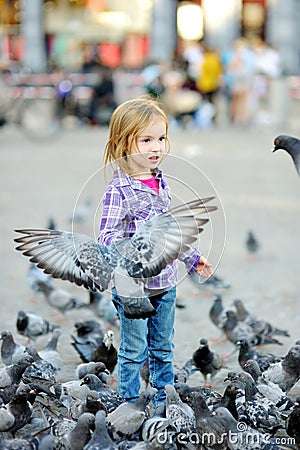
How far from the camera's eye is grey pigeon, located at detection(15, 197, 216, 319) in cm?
430

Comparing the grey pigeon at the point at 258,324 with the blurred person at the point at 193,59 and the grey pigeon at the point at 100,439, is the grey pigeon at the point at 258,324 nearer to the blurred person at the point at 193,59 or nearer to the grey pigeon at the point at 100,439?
the grey pigeon at the point at 100,439

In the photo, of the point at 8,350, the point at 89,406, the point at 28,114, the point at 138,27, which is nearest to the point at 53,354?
the point at 8,350

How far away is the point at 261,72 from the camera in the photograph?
2327 centimetres

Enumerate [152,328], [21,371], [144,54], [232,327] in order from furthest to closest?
[144,54], [232,327], [21,371], [152,328]

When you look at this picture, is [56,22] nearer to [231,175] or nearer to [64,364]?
[231,175]

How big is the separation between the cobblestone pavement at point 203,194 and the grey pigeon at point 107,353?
0.25 meters

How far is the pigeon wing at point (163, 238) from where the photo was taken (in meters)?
4.29

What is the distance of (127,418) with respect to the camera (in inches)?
174

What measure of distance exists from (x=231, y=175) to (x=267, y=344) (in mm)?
8396

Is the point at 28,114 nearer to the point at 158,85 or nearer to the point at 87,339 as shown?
the point at 158,85

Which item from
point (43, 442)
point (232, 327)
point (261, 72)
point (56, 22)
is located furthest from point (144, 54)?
point (43, 442)

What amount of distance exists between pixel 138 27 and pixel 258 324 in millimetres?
26683

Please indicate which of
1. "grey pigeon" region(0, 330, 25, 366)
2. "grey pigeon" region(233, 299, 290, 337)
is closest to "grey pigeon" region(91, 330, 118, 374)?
"grey pigeon" region(0, 330, 25, 366)

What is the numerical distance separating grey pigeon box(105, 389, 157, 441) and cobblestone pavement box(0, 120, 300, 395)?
2.68 ft
